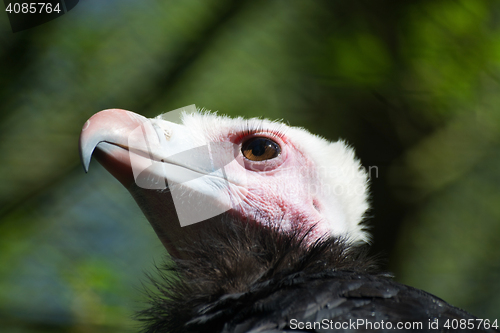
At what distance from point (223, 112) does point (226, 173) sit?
76 cm

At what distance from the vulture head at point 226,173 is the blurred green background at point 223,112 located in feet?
1.75

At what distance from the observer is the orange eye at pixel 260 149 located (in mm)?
1789

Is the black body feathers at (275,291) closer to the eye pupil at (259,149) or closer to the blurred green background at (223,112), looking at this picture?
the eye pupil at (259,149)

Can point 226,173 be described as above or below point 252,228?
above

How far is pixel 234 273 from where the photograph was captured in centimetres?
123

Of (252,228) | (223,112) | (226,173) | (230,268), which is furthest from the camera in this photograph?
(223,112)

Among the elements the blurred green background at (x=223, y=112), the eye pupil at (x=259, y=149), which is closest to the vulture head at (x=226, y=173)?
the eye pupil at (x=259, y=149)

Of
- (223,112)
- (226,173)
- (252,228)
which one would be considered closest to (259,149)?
(226,173)

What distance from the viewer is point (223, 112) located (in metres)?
2.35

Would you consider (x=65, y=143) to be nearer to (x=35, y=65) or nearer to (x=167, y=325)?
(x=35, y=65)

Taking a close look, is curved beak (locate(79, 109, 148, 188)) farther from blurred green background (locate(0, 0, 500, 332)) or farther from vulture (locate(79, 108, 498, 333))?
blurred green background (locate(0, 0, 500, 332))

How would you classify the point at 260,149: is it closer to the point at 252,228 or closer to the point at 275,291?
the point at 252,228

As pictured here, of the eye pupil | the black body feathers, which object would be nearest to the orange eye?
the eye pupil

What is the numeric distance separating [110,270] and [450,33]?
2.19m
